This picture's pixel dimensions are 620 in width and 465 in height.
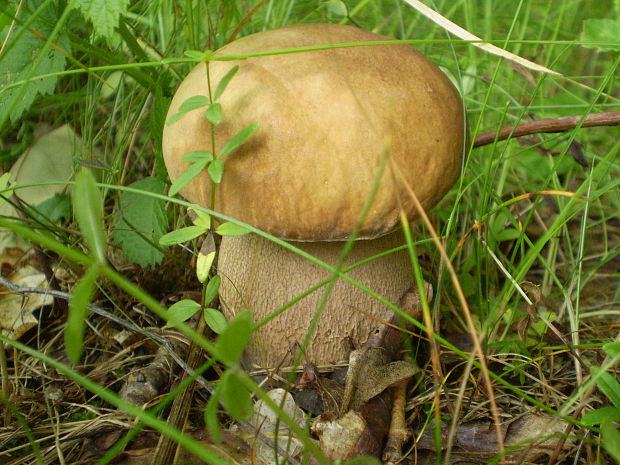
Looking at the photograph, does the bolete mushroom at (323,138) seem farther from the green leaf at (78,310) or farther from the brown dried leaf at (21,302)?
the brown dried leaf at (21,302)

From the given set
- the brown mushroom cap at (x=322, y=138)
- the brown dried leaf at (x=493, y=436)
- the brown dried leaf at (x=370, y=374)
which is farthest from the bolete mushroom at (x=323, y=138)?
the brown dried leaf at (x=493, y=436)

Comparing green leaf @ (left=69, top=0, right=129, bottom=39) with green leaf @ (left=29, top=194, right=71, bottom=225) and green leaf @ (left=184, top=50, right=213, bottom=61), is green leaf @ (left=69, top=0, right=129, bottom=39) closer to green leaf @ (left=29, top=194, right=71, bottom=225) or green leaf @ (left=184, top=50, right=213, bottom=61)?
green leaf @ (left=184, top=50, right=213, bottom=61)

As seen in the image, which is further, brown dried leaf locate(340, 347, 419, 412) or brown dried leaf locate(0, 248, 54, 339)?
brown dried leaf locate(0, 248, 54, 339)

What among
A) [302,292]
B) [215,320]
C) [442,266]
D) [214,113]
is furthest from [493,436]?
[214,113]

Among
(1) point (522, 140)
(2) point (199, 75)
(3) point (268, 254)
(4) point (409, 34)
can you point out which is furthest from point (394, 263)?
(4) point (409, 34)

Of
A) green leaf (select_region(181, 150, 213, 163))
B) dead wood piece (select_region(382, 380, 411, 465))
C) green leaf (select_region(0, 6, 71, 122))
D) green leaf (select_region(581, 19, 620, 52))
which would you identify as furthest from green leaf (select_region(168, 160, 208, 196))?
green leaf (select_region(581, 19, 620, 52))
